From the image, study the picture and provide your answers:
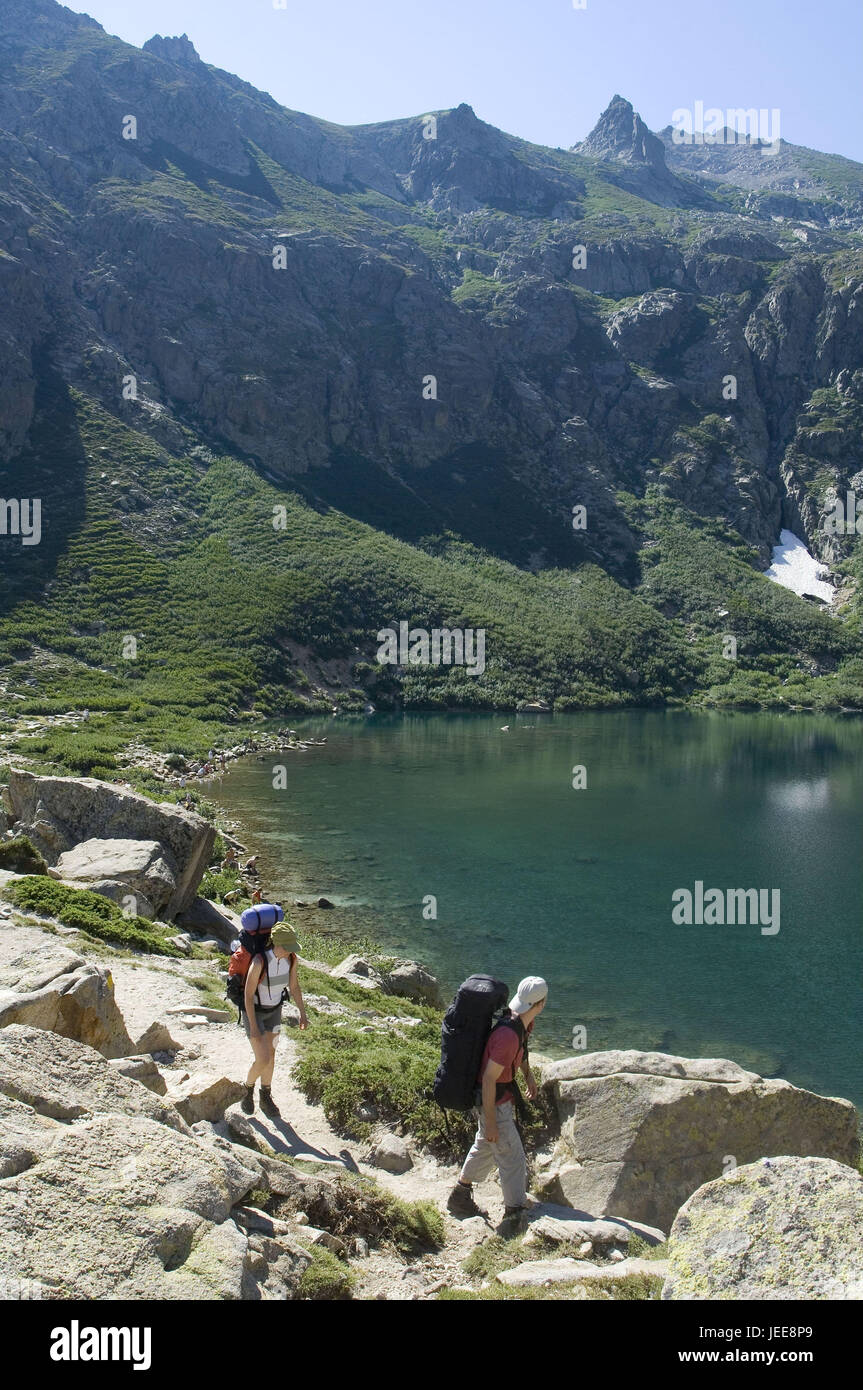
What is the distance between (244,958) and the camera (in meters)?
10.3

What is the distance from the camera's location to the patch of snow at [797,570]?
443ft

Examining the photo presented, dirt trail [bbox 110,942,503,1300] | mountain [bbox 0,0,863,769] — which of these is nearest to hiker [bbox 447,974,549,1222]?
dirt trail [bbox 110,942,503,1300]

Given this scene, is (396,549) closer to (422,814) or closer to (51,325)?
(51,325)

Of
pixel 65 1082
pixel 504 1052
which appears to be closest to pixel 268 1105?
pixel 504 1052

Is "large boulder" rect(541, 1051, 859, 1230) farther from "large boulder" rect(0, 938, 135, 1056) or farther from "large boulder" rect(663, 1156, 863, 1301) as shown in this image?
"large boulder" rect(0, 938, 135, 1056)

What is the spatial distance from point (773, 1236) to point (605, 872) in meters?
27.3

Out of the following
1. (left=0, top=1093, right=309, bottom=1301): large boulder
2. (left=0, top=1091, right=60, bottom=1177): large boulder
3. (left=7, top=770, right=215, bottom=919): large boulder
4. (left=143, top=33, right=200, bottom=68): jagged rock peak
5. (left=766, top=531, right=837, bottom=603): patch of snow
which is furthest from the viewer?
(left=143, top=33, right=200, bottom=68): jagged rock peak

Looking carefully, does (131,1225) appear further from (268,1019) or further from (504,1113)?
(268,1019)

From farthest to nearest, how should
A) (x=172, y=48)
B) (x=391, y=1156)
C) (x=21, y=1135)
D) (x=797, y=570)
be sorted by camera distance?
(x=172, y=48), (x=797, y=570), (x=391, y=1156), (x=21, y=1135)

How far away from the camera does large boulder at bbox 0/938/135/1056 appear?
8.30 m

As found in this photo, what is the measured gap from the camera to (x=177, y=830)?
20.6 meters

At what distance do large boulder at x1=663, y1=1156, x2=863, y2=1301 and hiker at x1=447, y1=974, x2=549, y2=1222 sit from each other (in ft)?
8.77

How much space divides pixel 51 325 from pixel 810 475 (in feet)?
408

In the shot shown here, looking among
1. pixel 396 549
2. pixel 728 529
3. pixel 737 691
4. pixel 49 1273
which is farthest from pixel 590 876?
pixel 728 529
